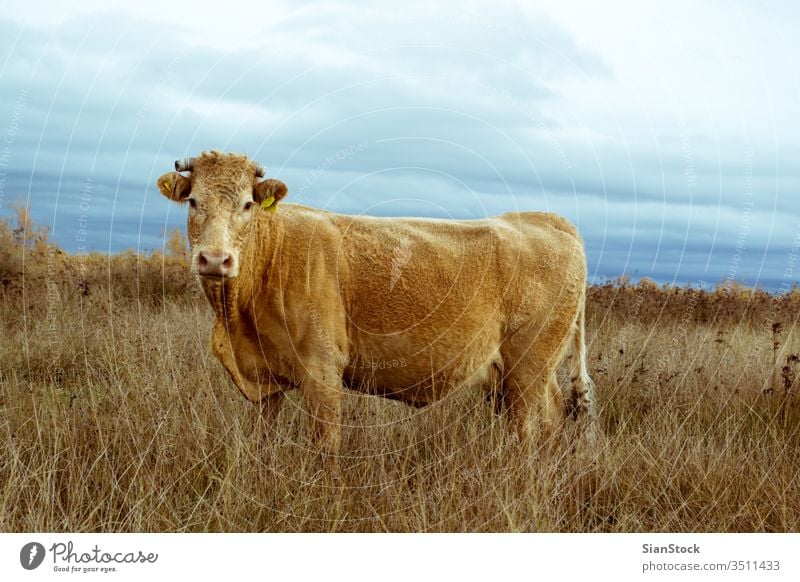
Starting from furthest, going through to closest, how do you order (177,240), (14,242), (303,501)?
(177,240), (14,242), (303,501)

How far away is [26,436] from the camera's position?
5.61 meters

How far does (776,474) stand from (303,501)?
3.35m

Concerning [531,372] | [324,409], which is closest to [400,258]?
[324,409]

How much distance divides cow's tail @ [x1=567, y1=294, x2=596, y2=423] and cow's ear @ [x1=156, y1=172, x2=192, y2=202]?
3699 mm

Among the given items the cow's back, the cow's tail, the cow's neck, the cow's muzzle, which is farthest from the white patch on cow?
the cow's tail

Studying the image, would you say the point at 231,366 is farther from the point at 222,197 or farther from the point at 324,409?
the point at 222,197

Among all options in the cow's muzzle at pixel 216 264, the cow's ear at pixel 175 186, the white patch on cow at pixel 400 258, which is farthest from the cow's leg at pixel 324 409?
the cow's ear at pixel 175 186

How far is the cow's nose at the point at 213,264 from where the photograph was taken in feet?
14.7

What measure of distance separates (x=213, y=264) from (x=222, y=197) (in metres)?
0.68

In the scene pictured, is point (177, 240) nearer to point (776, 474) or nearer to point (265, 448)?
point (265, 448)

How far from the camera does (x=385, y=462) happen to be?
5.50m

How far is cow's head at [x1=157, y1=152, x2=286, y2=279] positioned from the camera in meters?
4.71

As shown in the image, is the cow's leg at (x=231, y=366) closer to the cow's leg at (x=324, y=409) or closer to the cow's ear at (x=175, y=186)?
the cow's leg at (x=324, y=409)
